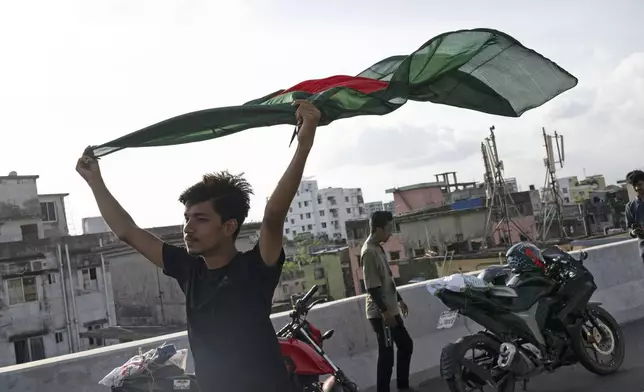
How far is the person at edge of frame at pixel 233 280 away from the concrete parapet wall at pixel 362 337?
86.6 inches

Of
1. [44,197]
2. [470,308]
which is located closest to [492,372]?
[470,308]

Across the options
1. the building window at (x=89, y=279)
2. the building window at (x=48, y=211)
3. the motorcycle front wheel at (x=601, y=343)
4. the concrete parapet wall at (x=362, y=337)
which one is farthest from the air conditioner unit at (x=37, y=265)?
the motorcycle front wheel at (x=601, y=343)

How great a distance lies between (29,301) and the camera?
98.0 ft

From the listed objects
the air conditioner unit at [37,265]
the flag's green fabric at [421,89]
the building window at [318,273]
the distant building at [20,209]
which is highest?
the distant building at [20,209]

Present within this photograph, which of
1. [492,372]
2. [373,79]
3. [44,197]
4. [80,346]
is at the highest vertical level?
[44,197]

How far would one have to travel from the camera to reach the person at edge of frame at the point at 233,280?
250cm

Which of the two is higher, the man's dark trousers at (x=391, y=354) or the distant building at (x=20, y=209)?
the distant building at (x=20, y=209)

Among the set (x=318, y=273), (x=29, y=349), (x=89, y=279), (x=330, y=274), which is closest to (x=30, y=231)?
(x=89, y=279)

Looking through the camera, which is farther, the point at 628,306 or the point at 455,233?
the point at 455,233

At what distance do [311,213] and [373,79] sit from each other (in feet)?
323

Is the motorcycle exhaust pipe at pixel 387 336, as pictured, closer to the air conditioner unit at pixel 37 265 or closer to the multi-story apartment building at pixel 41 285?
the multi-story apartment building at pixel 41 285

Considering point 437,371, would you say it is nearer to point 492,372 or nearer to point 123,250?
point 492,372

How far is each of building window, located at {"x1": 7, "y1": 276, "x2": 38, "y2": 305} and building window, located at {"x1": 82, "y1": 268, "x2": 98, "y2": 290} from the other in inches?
95.7

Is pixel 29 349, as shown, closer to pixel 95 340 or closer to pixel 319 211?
pixel 95 340
